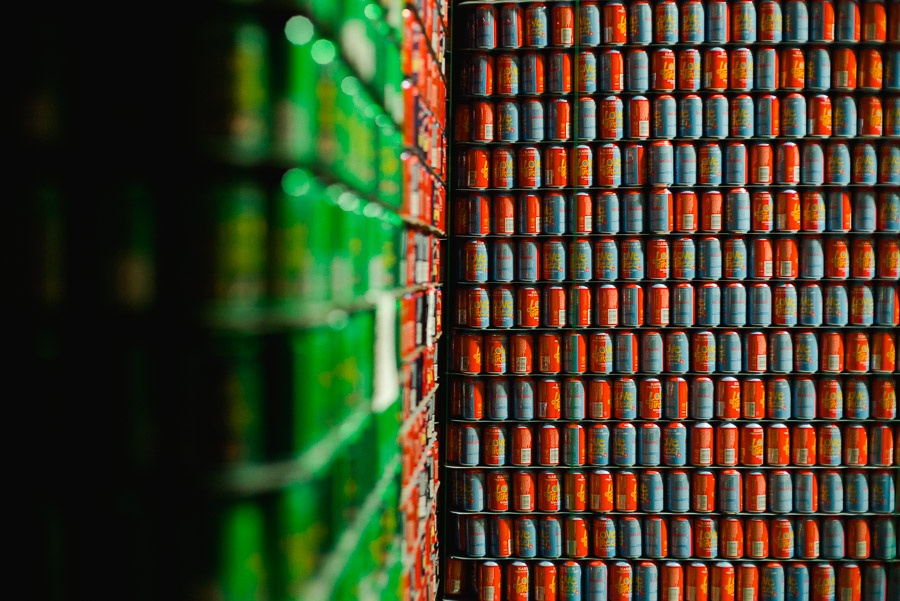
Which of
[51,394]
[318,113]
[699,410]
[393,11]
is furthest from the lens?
[699,410]

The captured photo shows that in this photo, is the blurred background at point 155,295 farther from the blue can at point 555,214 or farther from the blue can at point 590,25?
the blue can at point 590,25

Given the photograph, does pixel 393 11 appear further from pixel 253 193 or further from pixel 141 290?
pixel 141 290

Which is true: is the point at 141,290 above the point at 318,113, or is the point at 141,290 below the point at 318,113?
below

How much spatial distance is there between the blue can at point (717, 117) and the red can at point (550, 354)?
3.99 feet

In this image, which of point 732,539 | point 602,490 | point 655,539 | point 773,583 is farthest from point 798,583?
point 602,490

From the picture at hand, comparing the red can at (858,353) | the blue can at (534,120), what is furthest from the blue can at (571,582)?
the blue can at (534,120)

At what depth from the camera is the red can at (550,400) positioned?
11.5ft

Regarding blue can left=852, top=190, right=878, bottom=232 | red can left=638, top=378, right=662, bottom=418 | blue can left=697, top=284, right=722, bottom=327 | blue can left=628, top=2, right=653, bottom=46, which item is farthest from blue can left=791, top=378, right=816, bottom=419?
blue can left=628, top=2, right=653, bottom=46

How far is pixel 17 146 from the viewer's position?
3.24 feet

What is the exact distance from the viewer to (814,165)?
3.45 meters

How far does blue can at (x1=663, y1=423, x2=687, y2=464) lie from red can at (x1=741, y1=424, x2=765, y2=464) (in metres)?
0.28

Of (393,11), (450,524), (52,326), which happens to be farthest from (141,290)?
(450,524)

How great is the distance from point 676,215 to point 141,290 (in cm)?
295

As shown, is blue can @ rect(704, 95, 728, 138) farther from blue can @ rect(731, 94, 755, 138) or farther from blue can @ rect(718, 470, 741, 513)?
blue can @ rect(718, 470, 741, 513)
